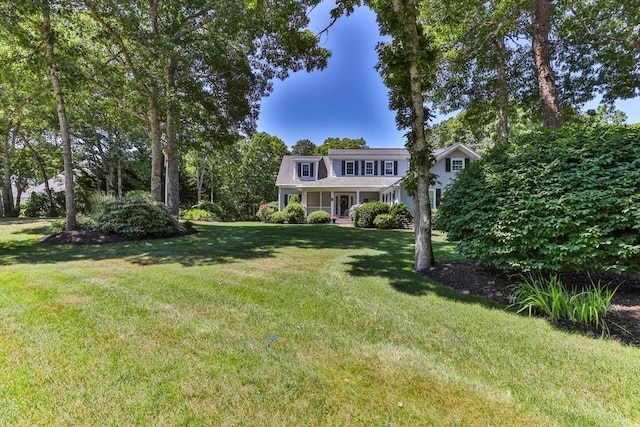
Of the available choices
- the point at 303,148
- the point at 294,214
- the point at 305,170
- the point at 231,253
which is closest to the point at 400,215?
the point at 294,214

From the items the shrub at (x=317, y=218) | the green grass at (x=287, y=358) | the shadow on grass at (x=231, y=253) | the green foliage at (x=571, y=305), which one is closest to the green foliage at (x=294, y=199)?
the shrub at (x=317, y=218)

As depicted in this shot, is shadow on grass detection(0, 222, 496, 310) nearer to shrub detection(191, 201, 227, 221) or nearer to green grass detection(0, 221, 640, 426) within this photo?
green grass detection(0, 221, 640, 426)

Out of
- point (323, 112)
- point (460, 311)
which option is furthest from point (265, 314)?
point (323, 112)

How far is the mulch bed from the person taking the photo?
380 cm

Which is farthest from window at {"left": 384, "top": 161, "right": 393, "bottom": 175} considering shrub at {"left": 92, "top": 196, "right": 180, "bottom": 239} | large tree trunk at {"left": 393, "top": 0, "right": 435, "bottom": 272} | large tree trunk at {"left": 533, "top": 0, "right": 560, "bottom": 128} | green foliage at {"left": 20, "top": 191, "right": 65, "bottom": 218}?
green foliage at {"left": 20, "top": 191, "right": 65, "bottom": 218}

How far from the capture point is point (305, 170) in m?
26.2

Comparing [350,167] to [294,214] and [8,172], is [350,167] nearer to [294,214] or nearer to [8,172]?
[294,214]

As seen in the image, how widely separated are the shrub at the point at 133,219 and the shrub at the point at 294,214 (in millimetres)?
10632

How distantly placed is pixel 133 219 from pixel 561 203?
1241 centimetres

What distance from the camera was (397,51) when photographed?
6.69 m

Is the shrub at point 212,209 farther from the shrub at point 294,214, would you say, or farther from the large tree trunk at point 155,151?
the large tree trunk at point 155,151

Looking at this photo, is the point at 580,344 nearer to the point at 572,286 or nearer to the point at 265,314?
the point at 572,286

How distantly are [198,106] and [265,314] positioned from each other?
43.6 ft

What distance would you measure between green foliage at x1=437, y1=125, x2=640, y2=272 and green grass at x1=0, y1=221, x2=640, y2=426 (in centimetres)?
116
